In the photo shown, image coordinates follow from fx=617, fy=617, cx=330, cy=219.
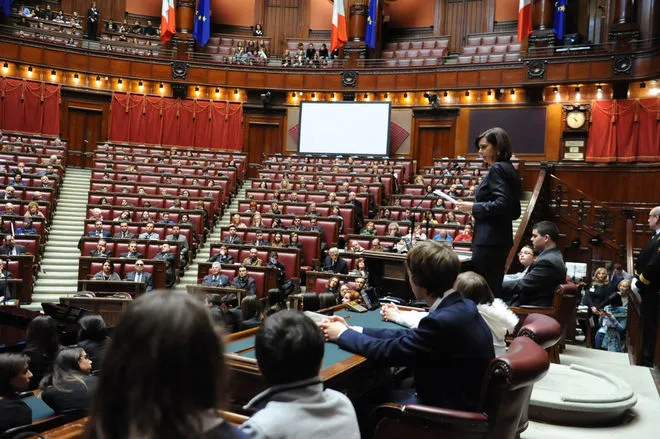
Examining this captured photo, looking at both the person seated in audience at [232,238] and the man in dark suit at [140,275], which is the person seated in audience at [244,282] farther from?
the person seated in audience at [232,238]

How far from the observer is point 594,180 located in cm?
1167

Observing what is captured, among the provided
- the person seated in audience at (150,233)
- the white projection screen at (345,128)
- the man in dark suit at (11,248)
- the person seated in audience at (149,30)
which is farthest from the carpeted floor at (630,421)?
the person seated in audience at (149,30)

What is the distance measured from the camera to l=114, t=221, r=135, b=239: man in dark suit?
328 inches

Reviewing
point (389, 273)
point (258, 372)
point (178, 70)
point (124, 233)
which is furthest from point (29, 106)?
point (258, 372)

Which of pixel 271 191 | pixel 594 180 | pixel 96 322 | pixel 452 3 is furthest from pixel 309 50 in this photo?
pixel 96 322

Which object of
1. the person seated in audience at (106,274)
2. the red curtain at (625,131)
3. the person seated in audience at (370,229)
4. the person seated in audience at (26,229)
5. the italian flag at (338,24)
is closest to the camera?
the person seated in audience at (106,274)

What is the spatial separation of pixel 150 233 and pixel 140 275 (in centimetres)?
140

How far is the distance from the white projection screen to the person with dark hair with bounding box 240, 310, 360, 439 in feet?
41.8

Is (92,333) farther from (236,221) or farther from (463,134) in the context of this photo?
(463,134)

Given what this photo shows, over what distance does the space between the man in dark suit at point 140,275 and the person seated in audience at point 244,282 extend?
102cm

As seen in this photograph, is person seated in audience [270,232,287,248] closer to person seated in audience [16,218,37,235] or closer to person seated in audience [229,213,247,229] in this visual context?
person seated in audience [229,213,247,229]

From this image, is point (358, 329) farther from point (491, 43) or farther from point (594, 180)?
point (491, 43)

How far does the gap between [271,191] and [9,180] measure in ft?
13.4

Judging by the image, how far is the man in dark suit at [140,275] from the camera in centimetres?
705
